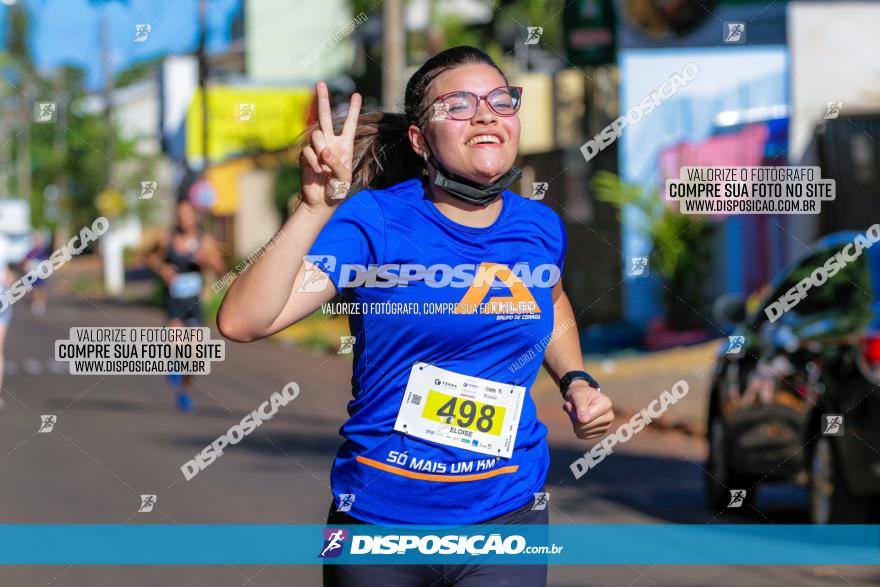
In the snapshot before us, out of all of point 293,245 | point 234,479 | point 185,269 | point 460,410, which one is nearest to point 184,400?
point 185,269

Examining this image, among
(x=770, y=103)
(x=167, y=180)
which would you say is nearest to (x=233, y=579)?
(x=770, y=103)

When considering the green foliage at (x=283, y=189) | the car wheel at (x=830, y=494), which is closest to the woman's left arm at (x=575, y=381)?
the car wheel at (x=830, y=494)

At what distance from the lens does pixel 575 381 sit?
13.1ft

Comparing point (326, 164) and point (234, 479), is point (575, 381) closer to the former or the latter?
point (326, 164)

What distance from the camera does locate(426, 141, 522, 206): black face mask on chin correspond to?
373 cm

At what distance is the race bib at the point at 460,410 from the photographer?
3664mm

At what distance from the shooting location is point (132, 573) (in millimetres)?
7926

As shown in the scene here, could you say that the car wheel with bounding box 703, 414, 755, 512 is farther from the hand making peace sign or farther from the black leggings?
the hand making peace sign

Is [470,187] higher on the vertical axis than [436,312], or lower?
higher

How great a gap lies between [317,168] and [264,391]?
15450 mm

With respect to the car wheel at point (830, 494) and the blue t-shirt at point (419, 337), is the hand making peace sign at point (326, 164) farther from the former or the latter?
the car wheel at point (830, 494)

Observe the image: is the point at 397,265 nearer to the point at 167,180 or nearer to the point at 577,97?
the point at 577,97

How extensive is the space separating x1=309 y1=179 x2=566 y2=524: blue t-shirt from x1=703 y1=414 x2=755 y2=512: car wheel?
6443 mm

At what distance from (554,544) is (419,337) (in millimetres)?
5135
